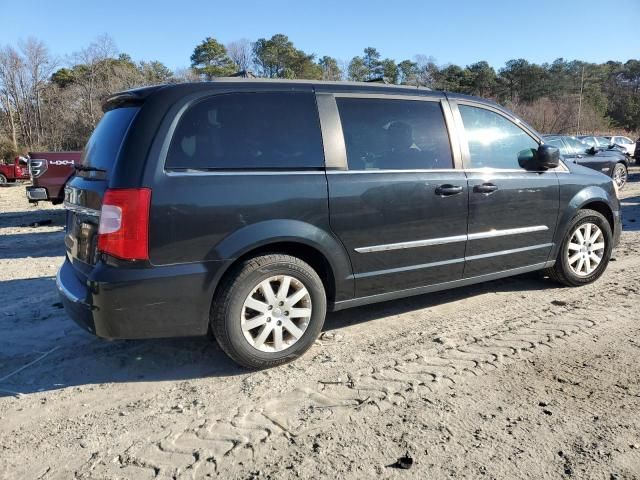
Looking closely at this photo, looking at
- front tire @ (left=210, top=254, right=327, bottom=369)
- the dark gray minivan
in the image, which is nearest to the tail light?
the dark gray minivan

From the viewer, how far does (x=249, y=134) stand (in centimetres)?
335

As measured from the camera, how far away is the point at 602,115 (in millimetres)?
54781

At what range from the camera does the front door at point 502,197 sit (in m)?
4.30

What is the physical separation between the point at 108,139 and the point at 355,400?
2334 millimetres

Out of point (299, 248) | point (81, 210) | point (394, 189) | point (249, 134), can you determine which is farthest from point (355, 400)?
point (81, 210)

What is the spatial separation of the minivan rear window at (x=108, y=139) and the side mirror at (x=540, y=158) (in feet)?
11.2

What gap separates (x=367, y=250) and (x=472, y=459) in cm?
168

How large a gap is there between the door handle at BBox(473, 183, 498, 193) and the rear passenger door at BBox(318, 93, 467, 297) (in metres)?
0.14

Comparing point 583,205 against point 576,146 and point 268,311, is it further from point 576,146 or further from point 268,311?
point 576,146

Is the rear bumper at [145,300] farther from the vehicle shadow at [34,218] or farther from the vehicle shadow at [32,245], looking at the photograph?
the vehicle shadow at [34,218]

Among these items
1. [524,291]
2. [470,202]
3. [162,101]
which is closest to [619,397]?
[470,202]

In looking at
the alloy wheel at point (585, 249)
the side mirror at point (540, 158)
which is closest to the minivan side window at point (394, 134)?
the side mirror at point (540, 158)

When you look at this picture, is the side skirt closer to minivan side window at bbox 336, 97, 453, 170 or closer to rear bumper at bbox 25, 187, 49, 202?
minivan side window at bbox 336, 97, 453, 170

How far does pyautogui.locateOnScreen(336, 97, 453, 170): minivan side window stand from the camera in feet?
12.3
